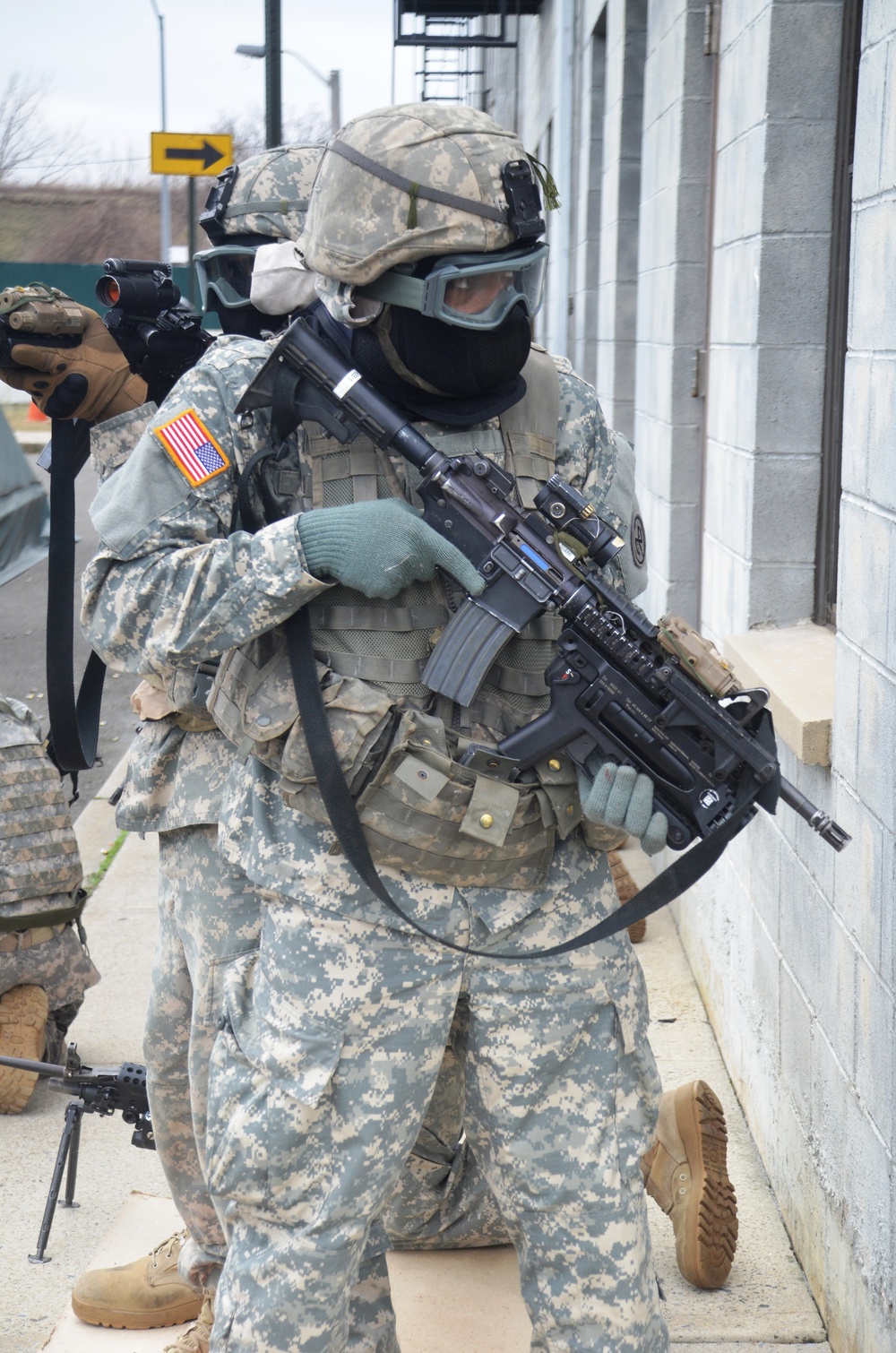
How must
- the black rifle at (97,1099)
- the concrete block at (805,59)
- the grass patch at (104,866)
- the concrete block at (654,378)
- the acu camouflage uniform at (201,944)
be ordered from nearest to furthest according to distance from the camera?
1. the acu camouflage uniform at (201,944)
2. the black rifle at (97,1099)
3. the concrete block at (805,59)
4. the concrete block at (654,378)
5. the grass patch at (104,866)

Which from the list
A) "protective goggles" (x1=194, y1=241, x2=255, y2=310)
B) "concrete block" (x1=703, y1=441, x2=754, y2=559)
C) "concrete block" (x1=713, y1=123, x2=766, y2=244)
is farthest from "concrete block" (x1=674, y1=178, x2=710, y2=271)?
"protective goggles" (x1=194, y1=241, x2=255, y2=310)

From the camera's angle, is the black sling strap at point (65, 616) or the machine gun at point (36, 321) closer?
the machine gun at point (36, 321)

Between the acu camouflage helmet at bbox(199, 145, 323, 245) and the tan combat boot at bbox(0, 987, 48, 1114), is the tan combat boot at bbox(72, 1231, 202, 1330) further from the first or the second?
the acu camouflage helmet at bbox(199, 145, 323, 245)

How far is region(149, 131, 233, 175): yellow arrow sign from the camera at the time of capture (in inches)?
372

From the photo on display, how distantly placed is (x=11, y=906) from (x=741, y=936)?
187cm

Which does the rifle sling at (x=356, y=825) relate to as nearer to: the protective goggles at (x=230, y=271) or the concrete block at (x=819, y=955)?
the concrete block at (x=819, y=955)

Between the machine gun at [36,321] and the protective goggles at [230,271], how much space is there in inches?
10.3

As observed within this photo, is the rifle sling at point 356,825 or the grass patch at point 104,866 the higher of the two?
the rifle sling at point 356,825

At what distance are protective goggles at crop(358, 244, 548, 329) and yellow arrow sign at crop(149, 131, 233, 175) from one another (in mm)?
7910

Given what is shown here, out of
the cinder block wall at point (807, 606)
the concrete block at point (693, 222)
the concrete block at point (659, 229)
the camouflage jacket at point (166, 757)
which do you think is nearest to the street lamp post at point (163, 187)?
the concrete block at point (659, 229)

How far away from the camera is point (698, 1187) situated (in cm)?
279

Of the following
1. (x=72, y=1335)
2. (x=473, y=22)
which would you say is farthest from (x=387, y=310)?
(x=473, y=22)

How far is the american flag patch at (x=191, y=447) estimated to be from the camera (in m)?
2.11

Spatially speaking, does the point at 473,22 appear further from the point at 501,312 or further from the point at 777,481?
the point at 501,312
